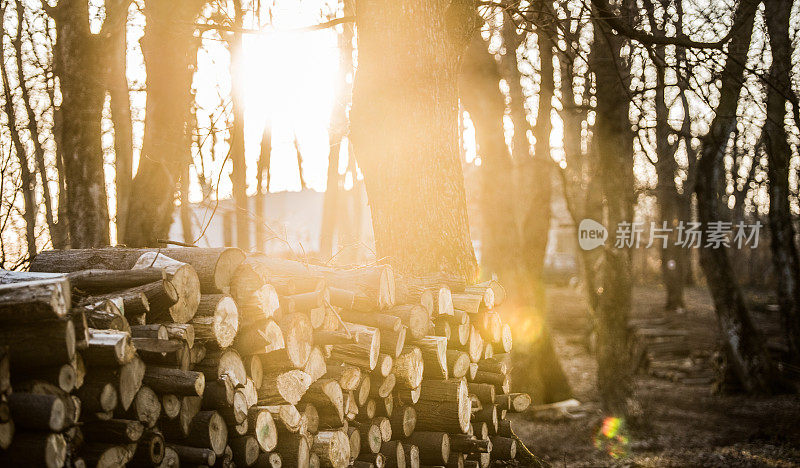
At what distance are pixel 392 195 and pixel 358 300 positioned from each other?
1599 millimetres

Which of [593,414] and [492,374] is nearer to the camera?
[492,374]

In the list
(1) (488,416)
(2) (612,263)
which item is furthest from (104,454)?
(2) (612,263)

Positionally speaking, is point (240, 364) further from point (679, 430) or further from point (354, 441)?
point (679, 430)

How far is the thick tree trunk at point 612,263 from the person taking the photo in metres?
9.54

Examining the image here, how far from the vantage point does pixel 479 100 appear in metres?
10.8

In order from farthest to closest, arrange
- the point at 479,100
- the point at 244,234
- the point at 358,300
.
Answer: the point at 244,234 < the point at 479,100 < the point at 358,300

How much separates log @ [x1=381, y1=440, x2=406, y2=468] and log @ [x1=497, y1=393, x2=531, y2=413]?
1435 mm

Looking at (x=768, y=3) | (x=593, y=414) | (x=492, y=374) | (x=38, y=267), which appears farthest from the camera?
(x=768, y=3)

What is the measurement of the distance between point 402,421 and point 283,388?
4.11 feet

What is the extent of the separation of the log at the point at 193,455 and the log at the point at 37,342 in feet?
2.87

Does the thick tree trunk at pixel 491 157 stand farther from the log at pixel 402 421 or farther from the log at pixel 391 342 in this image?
the log at pixel 391 342

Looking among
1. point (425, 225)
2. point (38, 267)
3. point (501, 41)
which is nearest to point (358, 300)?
point (425, 225)

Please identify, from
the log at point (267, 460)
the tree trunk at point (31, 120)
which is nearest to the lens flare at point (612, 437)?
the log at point (267, 460)

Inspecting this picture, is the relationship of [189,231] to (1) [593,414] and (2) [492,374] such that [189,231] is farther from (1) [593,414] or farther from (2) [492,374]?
(2) [492,374]
